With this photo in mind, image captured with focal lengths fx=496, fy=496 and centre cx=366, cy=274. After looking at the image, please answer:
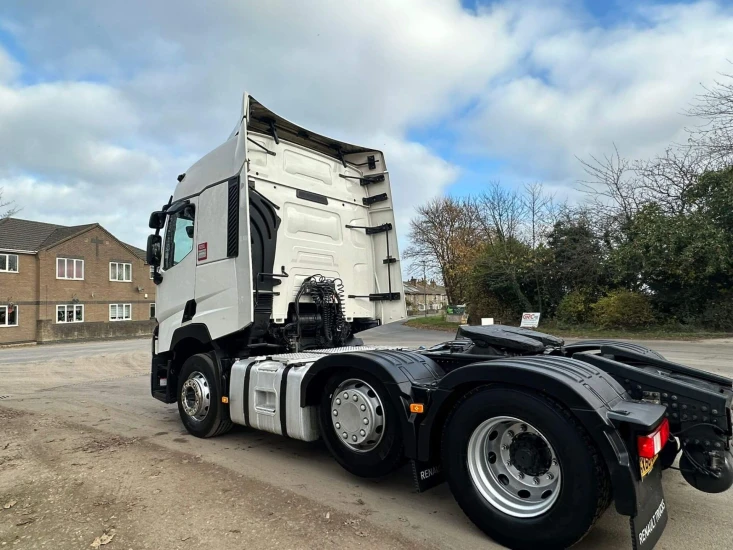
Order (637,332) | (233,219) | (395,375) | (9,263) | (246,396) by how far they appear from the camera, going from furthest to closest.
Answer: (9,263) → (637,332) → (233,219) → (246,396) → (395,375)

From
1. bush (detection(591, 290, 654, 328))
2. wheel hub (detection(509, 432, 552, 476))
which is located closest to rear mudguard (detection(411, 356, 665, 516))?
wheel hub (detection(509, 432, 552, 476))

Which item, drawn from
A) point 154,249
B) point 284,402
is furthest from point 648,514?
point 154,249

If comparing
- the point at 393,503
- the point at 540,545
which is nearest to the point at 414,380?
the point at 393,503

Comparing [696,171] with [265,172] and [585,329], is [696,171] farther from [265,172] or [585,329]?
[265,172]

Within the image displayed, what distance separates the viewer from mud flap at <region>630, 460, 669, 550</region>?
8.63 ft

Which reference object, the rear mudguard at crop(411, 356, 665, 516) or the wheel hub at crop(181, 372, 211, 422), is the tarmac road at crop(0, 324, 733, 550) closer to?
the wheel hub at crop(181, 372, 211, 422)

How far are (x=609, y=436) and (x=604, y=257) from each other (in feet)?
70.9

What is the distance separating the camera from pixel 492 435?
10.8ft

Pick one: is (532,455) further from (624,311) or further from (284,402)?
(624,311)

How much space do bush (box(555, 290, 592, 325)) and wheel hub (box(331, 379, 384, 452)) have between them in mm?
20369

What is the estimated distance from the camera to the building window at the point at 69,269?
3688cm

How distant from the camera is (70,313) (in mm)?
37500

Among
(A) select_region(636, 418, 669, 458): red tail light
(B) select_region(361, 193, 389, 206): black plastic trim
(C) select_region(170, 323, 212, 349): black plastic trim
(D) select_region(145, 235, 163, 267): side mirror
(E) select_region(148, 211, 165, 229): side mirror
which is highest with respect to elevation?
(B) select_region(361, 193, 389, 206): black plastic trim

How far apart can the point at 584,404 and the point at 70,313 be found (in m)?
42.1
